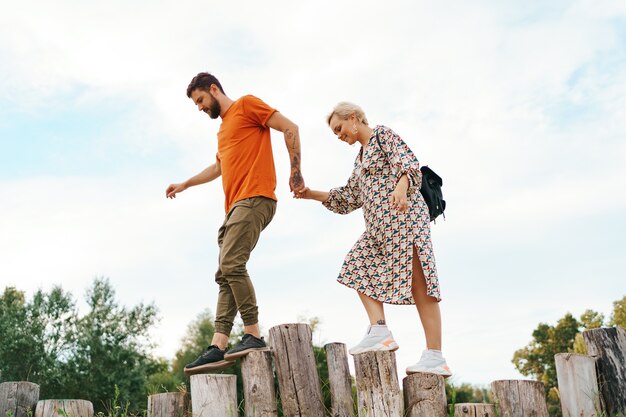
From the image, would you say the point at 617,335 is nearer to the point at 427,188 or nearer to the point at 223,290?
the point at 427,188

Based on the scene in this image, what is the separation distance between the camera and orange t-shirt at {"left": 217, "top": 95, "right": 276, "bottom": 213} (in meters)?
6.24

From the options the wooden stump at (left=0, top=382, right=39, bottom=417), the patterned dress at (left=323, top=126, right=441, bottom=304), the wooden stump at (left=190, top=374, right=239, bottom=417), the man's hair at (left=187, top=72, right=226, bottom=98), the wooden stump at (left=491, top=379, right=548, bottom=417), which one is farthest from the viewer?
the man's hair at (left=187, top=72, right=226, bottom=98)

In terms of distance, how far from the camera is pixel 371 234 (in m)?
6.16

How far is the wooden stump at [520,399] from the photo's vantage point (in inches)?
217

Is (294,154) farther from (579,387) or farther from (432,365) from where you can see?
(579,387)

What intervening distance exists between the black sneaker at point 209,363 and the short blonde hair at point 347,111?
2.30 metres

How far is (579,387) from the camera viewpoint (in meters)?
5.80

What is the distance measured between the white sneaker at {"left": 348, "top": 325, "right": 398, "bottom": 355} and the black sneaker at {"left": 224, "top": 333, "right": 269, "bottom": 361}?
83cm

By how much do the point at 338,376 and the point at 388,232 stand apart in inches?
51.8

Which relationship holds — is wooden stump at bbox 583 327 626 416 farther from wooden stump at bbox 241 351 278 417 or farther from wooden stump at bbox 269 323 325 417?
wooden stump at bbox 241 351 278 417

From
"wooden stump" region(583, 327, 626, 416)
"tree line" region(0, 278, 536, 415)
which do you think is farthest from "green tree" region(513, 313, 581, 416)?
"wooden stump" region(583, 327, 626, 416)

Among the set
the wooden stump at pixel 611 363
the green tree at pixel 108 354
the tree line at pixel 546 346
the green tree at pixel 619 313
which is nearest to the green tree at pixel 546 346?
the tree line at pixel 546 346

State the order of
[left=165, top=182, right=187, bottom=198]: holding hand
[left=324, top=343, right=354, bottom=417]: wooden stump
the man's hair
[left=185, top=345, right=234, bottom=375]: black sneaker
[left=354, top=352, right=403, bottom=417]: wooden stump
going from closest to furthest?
[left=354, top=352, right=403, bottom=417]: wooden stump
[left=324, top=343, right=354, bottom=417]: wooden stump
[left=185, top=345, right=234, bottom=375]: black sneaker
the man's hair
[left=165, top=182, right=187, bottom=198]: holding hand

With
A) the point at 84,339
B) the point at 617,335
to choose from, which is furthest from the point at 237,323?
the point at 617,335
